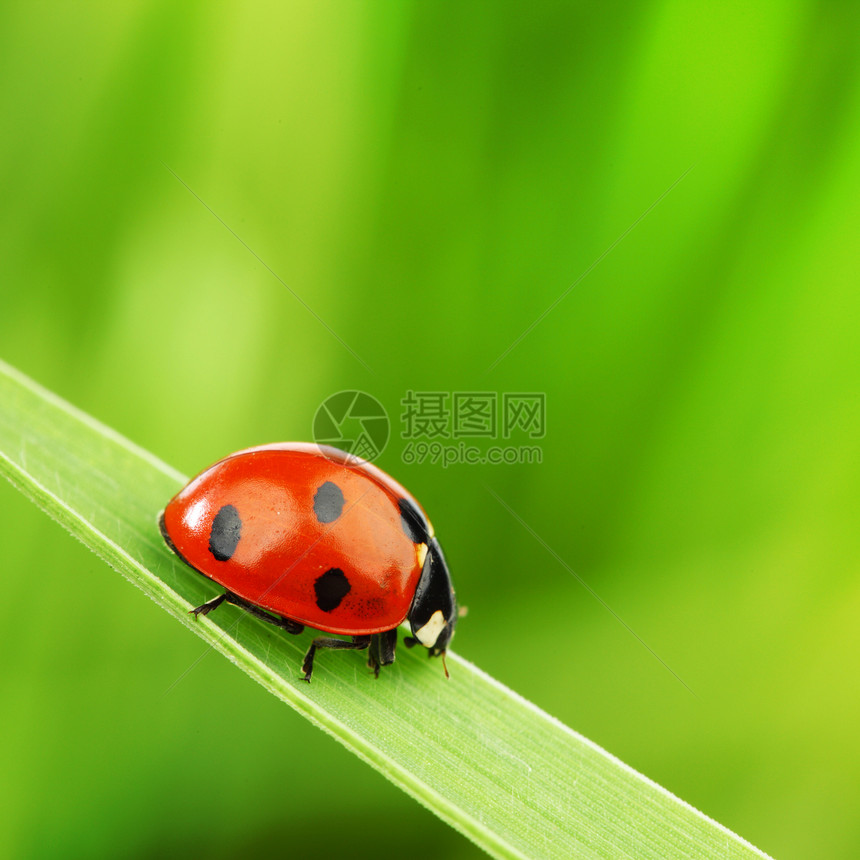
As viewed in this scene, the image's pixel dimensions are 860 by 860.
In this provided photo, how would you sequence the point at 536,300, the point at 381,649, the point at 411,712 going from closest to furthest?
1. the point at 411,712
2. the point at 381,649
3. the point at 536,300

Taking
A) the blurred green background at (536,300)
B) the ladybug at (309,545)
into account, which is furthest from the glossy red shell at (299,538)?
the blurred green background at (536,300)

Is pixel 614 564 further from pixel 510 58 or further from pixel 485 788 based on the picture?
pixel 510 58

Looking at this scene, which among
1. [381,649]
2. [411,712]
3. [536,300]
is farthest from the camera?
[536,300]

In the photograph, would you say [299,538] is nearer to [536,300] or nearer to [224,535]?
[224,535]

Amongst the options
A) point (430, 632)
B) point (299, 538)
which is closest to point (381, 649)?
point (430, 632)

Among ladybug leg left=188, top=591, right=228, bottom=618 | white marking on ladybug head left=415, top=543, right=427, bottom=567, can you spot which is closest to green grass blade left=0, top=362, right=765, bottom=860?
ladybug leg left=188, top=591, right=228, bottom=618

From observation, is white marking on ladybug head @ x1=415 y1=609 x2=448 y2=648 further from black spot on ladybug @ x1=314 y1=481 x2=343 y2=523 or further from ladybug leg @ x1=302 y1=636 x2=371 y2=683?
black spot on ladybug @ x1=314 y1=481 x2=343 y2=523

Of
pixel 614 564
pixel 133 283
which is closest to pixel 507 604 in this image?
pixel 614 564

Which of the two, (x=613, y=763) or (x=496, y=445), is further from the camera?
(x=496, y=445)
